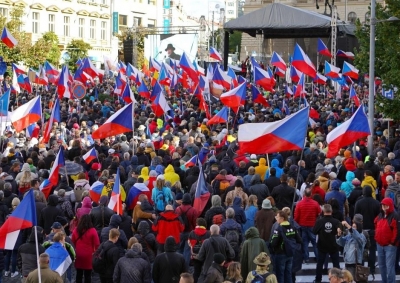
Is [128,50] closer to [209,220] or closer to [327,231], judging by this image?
[209,220]

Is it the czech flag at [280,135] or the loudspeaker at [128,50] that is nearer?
the czech flag at [280,135]

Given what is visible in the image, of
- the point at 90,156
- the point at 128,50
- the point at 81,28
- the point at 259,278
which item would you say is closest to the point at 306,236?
the point at 259,278

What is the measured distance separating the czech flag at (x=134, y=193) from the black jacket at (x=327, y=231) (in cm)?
319

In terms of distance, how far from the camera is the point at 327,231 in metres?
12.3

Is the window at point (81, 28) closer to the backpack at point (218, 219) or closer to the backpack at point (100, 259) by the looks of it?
the backpack at point (218, 219)

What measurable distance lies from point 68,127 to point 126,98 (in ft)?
8.30

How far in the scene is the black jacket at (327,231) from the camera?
12.2 m

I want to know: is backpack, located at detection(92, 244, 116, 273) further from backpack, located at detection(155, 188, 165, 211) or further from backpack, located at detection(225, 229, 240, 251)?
backpack, located at detection(155, 188, 165, 211)

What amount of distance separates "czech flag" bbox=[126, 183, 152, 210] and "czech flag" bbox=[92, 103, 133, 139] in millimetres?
3227

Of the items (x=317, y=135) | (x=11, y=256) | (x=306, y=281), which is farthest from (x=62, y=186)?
(x=317, y=135)

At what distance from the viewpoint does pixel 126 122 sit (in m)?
17.7

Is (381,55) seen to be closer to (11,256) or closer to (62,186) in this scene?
(62,186)

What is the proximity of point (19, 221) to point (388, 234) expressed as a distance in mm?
4955

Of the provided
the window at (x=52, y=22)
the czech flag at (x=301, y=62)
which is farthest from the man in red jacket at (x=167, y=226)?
the window at (x=52, y=22)
